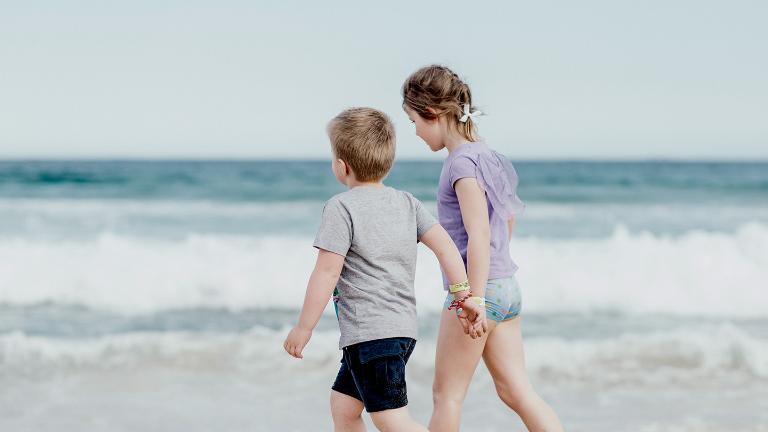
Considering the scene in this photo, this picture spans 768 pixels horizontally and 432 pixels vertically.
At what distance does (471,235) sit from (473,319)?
268 mm

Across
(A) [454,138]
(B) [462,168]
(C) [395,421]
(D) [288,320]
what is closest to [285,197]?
(D) [288,320]

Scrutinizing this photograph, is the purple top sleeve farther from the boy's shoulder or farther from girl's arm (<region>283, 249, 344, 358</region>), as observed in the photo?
girl's arm (<region>283, 249, 344, 358</region>)

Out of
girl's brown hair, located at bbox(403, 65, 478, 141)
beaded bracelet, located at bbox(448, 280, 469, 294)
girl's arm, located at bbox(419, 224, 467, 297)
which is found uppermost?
girl's brown hair, located at bbox(403, 65, 478, 141)

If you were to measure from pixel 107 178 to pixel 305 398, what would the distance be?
17.1 metres

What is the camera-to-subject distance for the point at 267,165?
24.6 metres

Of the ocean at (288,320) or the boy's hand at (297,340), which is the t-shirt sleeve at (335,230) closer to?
the boy's hand at (297,340)

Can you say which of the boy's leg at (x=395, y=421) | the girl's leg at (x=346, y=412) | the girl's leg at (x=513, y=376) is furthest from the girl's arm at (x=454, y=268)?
the girl's leg at (x=346, y=412)

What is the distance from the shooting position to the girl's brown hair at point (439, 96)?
9.04 ft

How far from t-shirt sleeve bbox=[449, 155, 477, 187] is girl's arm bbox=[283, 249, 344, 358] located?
1.56 feet

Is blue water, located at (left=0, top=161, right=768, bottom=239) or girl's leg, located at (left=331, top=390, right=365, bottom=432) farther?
blue water, located at (left=0, top=161, right=768, bottom=239)

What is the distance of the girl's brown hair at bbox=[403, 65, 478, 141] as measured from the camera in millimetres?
2754

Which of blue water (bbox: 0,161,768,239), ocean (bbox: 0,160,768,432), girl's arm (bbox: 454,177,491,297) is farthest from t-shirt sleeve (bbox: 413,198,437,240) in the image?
blue water (bbox: 0,161,768,239)

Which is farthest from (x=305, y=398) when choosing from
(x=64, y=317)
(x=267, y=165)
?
(x=267, y=165)

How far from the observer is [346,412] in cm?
272
